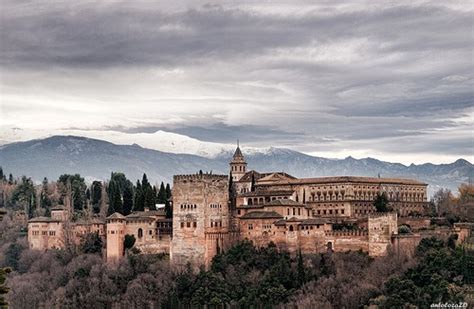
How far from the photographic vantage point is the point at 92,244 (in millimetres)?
59125

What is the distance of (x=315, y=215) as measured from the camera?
59.6 m

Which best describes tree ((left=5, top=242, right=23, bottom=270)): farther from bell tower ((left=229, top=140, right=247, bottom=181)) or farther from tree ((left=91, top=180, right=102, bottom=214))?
bell tower ((left=229, top=140, right=247, bottom=181))

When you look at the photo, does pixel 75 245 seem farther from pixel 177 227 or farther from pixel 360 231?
pixel 360 231

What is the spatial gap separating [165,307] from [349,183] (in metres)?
15.6

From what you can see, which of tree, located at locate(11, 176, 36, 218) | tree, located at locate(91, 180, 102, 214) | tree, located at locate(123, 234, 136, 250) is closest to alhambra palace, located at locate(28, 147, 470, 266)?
tree, located at locate(123, 234, 136, 250)

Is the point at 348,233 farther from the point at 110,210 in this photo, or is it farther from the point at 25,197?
the point at 25,197

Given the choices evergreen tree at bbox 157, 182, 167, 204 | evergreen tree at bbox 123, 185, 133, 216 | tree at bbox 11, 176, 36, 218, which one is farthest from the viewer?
tree at bbox 11, 176, 36, 218

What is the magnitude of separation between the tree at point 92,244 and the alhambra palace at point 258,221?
57 cm

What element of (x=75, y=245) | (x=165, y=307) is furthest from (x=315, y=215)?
(x=75, y=245)

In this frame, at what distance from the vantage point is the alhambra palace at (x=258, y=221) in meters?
52.5

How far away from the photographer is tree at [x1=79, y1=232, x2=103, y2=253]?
5906 centimetres

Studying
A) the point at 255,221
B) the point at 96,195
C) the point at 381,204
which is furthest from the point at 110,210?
the point at 381,204

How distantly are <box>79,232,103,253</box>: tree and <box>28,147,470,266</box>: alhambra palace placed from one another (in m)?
0.57

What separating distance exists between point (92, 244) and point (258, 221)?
38.6 ft
